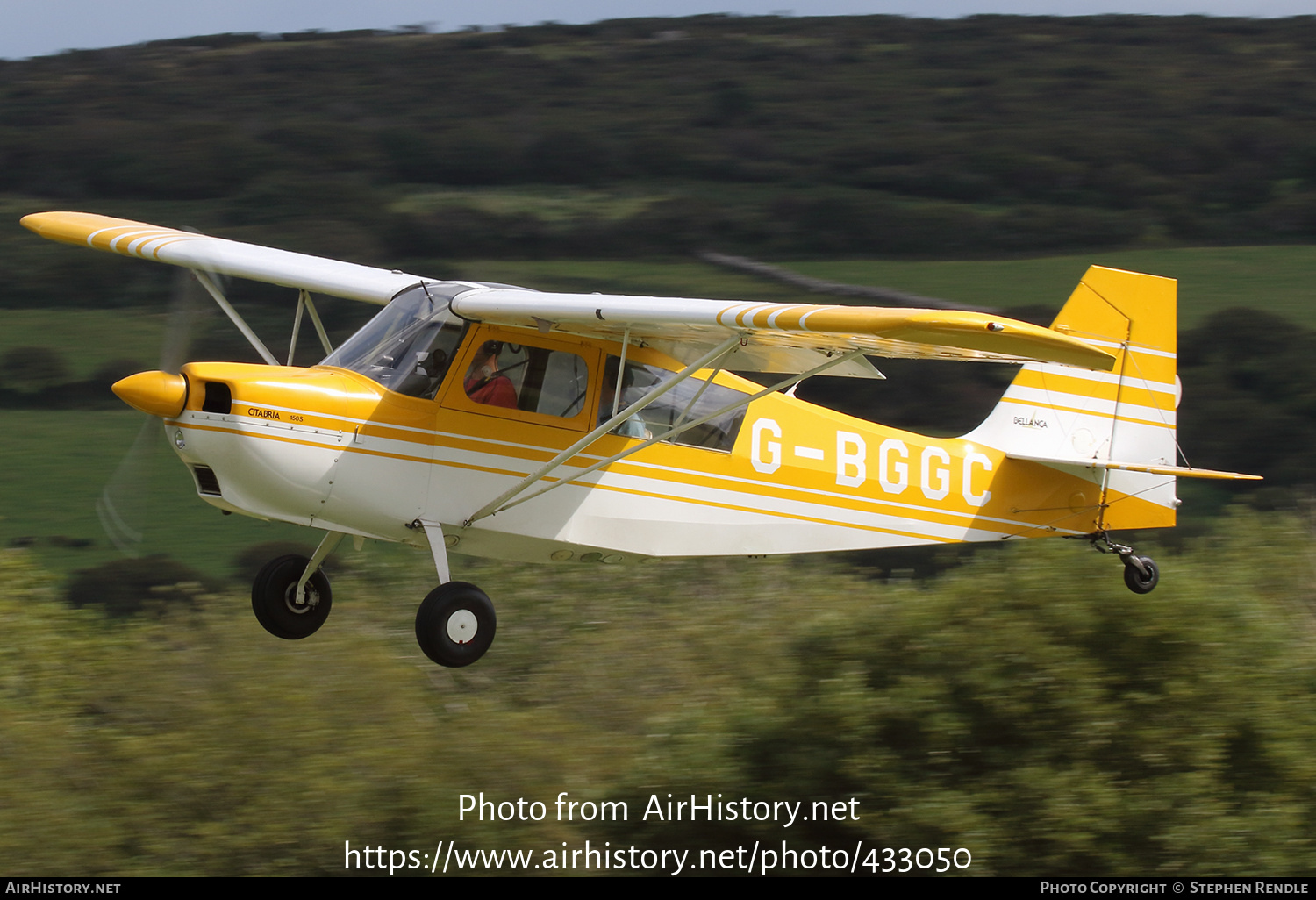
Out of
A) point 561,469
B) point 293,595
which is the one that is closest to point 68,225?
point 293,595

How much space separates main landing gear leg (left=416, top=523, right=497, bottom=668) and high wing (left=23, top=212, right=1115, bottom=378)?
1.69 m

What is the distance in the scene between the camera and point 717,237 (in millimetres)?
61500

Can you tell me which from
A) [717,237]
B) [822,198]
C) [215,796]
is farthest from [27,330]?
[215,796]

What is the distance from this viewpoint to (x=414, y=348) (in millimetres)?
8789

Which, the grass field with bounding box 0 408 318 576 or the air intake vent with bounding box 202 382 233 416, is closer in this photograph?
the air intake vent with bounding box 202 382 233 416

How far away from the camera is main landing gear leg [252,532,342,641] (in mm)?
9422

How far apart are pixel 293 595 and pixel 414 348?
213cm

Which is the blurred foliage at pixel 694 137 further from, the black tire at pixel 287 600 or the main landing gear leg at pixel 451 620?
the main landing gear leg at pixel 451 620

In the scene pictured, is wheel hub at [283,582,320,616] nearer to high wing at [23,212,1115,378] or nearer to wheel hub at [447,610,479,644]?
wheel hub at [447,610,479,644]

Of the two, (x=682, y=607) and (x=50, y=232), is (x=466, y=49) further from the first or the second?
(x=50, y=232)

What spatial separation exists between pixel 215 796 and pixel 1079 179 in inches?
2419

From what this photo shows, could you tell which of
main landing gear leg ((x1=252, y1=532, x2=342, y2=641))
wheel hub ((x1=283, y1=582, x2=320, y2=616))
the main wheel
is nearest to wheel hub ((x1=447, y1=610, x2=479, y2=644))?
the main wheel

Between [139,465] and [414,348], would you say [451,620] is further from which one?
[139,465]

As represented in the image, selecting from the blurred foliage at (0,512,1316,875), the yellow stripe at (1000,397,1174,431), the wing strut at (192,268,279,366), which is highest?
the wing strut at (192,268,279,366)
